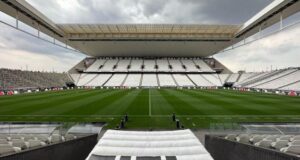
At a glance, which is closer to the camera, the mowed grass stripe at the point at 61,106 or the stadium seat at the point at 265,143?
the stadium seat at the point at 265,143

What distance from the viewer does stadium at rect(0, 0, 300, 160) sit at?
712cm

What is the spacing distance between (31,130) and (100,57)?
80.8m

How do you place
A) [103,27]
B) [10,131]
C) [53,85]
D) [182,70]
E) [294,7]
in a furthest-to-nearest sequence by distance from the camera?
[182,70]
[53,85]
[103,27]
[294,7]
[10,131]

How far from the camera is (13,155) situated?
19.7 feet

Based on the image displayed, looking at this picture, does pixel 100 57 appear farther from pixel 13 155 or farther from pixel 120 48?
pixel 13 155

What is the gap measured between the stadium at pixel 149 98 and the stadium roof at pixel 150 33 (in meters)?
0.22

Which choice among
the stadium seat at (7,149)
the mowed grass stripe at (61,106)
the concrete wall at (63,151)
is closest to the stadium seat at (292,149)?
the concrete wall at (63,151)

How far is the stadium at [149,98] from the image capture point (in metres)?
7.12

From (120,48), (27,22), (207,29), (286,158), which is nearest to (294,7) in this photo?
(207,29)

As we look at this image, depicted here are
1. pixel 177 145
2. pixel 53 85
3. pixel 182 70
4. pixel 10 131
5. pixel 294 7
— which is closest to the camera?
pixel 177 145

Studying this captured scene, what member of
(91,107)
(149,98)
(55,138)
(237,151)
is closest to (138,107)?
(91,107)

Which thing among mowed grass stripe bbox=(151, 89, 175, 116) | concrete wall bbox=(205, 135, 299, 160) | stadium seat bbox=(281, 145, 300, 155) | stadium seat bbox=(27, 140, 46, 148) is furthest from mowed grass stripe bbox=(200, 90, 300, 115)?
stadium seat bbox=(27, 140, 46, 148)

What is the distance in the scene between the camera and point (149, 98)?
33.8 metres

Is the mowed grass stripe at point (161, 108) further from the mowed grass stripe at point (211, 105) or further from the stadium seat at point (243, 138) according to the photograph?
the stadium seat at point (243, 138)
